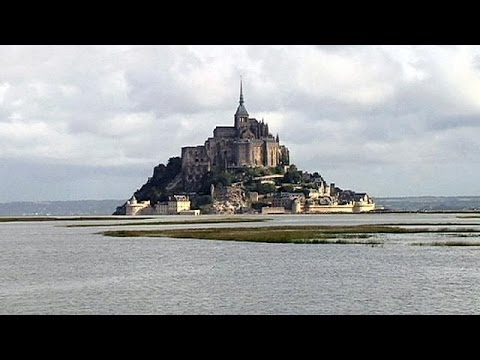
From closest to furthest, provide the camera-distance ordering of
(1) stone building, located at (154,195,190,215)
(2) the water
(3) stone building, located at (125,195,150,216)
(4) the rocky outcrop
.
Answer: (2) the water
(1) stone building, located at (154,195,190,215)
(4) the rocky outcrop
(3) stone building, located at (125,195,150,216)

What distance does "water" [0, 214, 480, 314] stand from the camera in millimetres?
17969

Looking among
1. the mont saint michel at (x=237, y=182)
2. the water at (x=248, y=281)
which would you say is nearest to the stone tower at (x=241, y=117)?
the mont saint michel at (x=237, y=182)

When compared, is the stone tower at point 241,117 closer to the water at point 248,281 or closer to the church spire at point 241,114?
the church spire at point 241,114

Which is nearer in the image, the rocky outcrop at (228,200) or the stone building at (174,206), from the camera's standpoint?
the stone building at (174,206)

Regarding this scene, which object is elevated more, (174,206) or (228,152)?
(228,152)

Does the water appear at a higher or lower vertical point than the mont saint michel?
lower

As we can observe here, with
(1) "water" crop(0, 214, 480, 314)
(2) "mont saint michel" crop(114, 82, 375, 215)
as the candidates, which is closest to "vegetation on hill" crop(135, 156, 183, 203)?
(2) "mont saint michel" crop(114, 82, 375, 215)

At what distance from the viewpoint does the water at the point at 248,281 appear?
1797cm

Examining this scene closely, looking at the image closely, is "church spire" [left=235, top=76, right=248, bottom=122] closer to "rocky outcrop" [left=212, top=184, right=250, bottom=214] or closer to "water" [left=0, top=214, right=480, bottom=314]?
"rocky outcrop" [left=212, top=184, right=250, bottom=214]

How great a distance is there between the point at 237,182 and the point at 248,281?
9841 centimetres

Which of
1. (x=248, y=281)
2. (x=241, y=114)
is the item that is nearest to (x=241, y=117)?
(x=241, y=114)

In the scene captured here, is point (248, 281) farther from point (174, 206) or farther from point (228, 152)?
point (228, 152)

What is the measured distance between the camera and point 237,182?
122188mm
